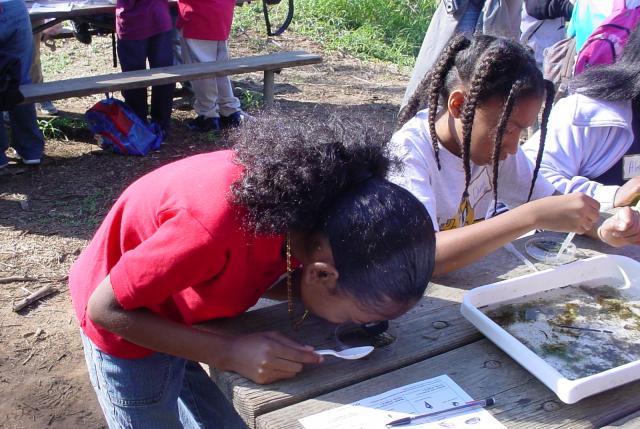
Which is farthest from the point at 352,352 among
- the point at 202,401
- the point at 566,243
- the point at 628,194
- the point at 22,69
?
the point at 22,69

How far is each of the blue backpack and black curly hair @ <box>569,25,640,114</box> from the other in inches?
116

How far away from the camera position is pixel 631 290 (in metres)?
1.55

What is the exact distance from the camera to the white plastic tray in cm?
116

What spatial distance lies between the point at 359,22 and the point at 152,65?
381cm

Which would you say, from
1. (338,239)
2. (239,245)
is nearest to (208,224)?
(239,245)

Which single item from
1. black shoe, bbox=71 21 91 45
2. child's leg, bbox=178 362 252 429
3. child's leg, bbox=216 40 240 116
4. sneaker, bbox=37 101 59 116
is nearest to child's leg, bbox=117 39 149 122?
child's leg, bbox=216 40 240 116

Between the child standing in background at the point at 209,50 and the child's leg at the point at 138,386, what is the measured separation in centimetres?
355

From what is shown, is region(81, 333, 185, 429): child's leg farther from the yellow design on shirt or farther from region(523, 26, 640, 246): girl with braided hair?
region(523, 26, 640, 246): girl with braided hair

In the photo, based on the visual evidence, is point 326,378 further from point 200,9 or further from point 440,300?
point 200,9

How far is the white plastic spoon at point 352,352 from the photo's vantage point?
1265 millimetres

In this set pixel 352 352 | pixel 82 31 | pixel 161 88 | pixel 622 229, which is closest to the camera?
pixel 352 352

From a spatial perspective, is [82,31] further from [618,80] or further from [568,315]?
[568,315]

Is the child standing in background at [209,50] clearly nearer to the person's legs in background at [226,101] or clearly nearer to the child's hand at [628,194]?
the person's legs in background at [226,101]

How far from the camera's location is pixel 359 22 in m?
8.12
